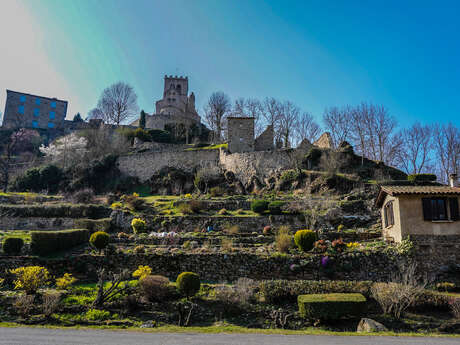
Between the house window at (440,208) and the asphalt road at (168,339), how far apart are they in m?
8.23

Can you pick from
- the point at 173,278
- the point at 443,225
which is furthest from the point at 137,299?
the point at 443,225

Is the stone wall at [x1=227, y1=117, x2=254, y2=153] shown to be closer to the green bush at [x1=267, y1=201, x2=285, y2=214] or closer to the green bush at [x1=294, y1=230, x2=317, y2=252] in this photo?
the green bush at [x1=267, y1=201, x2=285, y2=214]

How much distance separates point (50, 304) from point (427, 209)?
61.9 feet

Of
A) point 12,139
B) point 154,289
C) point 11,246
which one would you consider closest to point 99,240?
Result: point 11,246

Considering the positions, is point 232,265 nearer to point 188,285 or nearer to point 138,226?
point 188,285

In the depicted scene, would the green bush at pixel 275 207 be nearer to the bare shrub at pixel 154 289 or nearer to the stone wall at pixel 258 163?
the stone wall at pixel 258 163

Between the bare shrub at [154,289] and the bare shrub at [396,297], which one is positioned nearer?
the bare shrub at [396,297]

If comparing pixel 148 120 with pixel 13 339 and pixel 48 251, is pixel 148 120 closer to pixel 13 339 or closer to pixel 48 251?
pixel 48 251

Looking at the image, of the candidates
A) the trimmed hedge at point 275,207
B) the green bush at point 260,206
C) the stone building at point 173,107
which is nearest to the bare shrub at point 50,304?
the green bush at point 260,206

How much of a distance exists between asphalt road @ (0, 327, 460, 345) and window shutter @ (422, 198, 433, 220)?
801 cm

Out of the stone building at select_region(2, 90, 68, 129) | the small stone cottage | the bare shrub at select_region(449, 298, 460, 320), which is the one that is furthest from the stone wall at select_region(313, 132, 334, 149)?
the stone building at select_region(2, 90, 68, 129)

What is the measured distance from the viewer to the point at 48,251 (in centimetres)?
1839

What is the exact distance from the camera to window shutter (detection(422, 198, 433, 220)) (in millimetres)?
17359

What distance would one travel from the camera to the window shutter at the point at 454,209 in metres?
17.3
